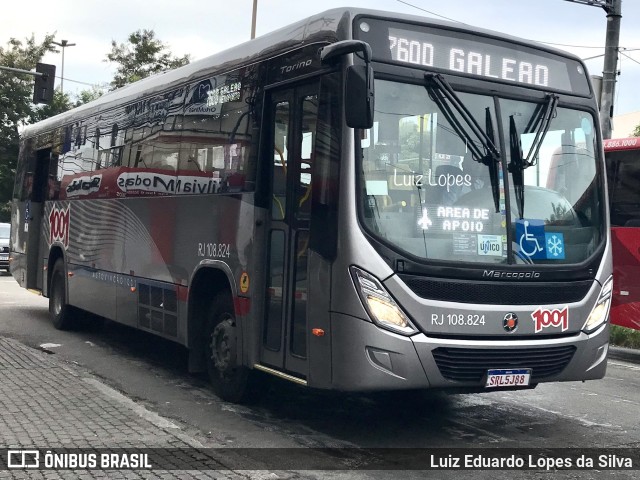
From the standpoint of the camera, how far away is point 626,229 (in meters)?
13.5

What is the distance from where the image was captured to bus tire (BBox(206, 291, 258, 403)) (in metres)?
8.66

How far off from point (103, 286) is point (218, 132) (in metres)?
Result: 3.97

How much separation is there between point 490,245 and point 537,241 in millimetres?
437

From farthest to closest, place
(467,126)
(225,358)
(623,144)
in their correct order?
(623,144) → (225,358) → (467,126)

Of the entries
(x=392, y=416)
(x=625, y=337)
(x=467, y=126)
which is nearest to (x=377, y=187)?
(x=467, y=126)

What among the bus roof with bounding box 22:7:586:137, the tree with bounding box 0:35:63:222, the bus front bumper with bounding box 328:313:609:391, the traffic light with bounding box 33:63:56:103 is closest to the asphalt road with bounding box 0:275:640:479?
the bus front bumper with bounding box 328:313:609:391

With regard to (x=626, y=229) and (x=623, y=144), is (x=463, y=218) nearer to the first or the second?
(x=626, y=229)

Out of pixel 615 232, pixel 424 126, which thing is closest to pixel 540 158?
pixel 424 126

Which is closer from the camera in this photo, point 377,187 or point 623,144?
point 377,187

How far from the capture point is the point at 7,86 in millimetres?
49625

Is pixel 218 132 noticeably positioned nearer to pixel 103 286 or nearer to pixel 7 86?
pixel 103 286

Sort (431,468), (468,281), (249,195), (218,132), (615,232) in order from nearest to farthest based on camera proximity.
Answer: (431,468) < (468,281) < (249,195) < (218,132) < (615,232)

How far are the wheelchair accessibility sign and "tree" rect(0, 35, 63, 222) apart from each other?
4615 centimetres

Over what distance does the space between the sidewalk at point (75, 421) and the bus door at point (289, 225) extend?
1087 mm
